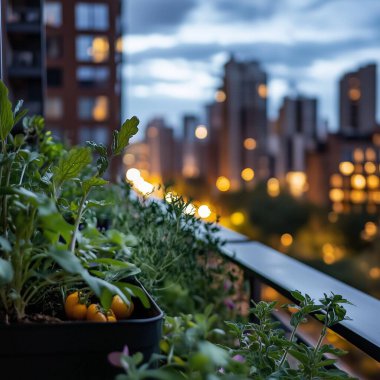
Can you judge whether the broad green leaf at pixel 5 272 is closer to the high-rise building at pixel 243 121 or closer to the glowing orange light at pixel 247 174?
the high-rise building at pixel 243 121

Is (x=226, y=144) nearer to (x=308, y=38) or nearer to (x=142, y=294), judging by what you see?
(x=308, y=38)

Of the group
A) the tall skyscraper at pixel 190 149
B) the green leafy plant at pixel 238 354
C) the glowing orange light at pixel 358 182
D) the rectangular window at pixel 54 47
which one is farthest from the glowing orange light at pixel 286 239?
the green leafy plant at pixel 238 354

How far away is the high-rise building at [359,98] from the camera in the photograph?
243 feet

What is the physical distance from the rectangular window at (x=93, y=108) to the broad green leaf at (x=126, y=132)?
31.5 m

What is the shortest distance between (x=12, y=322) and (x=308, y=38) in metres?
89.1

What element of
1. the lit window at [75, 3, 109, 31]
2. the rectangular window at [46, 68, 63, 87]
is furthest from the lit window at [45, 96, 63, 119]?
the lit window at [75, 3, 109, 31]

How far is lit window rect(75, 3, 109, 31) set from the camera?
31.5 m

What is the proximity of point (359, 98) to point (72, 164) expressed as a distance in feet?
254

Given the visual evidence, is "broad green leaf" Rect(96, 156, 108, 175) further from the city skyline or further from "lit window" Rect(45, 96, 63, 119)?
the city skyline

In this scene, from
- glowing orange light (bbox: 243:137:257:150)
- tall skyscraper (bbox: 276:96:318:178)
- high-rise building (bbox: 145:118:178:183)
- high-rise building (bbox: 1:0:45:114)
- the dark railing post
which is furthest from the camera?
high-rise building (bbox: 145:118:178:183)

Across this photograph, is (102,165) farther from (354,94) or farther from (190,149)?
(190,149)

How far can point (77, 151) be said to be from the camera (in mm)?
940

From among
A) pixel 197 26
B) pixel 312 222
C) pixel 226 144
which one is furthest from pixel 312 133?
pixel 312 222

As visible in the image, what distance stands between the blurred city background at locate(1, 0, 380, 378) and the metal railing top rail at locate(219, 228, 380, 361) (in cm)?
3238
